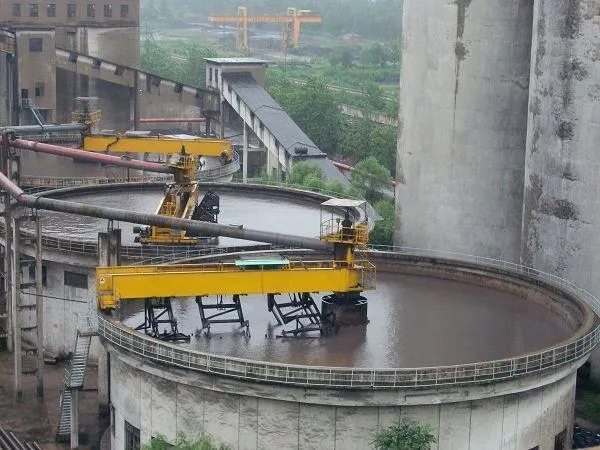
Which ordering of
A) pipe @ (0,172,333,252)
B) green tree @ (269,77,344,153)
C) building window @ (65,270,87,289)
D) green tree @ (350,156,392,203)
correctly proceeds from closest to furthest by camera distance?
pipe @ (0,172,333,252) → building window @ (65,270,87,289) → green tree @ (350,156,392,203) → green tree @ (269,77,344,153)

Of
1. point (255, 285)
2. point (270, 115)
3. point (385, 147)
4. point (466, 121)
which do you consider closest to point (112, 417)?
point (255, 285)

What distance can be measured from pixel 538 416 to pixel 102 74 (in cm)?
5594

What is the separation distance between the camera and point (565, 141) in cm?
4628

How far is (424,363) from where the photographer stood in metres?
37.6

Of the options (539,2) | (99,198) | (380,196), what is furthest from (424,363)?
(380,196)

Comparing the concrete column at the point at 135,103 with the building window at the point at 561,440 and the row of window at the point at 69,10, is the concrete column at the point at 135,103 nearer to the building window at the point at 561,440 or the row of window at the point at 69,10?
the row of window at the point at 69,10

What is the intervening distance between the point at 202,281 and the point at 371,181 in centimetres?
4068

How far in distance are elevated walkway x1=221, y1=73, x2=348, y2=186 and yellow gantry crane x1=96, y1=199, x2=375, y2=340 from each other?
121ft

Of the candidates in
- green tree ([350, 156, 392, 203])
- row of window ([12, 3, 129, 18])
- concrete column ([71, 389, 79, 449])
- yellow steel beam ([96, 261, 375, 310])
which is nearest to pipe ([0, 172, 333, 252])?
yellow steel beam ([96, 261, 375, 310])

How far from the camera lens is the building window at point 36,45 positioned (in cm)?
8339

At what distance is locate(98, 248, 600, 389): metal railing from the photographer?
35.0 m

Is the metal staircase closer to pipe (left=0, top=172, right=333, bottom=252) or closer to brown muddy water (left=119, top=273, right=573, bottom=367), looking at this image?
brown muddy water (left=119, top=273, right=573, bottom=367)

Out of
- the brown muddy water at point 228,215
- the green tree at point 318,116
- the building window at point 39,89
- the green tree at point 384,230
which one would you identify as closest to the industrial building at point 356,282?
→ the brown muddy water at point 228,215

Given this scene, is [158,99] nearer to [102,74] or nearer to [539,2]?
[102,74]
